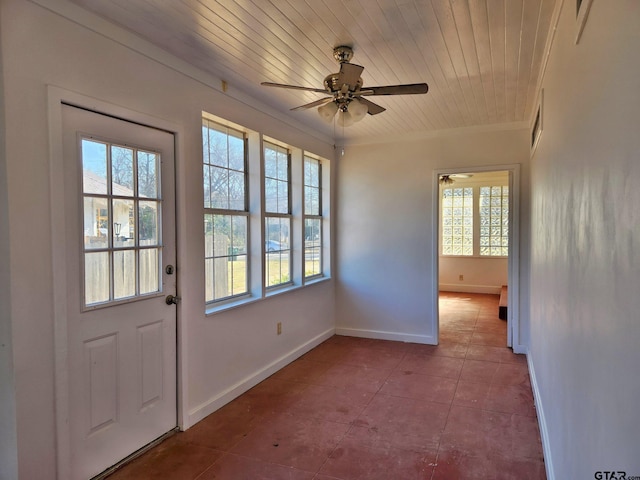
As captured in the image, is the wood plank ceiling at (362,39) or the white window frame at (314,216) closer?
the wood plank ceiling at (362,39)

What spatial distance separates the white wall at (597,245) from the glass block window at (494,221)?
6.66m

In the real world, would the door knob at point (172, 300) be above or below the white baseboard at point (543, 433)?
above

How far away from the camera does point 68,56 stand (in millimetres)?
2000

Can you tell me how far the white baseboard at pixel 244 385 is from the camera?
287 centimetres

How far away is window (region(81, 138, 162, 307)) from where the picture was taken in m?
2.14

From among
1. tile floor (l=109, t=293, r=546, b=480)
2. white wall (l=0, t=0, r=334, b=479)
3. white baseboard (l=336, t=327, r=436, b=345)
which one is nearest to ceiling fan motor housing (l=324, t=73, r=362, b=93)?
white wall (l=0, t=0, r=334, b=479)

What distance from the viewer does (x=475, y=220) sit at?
27.9 feet

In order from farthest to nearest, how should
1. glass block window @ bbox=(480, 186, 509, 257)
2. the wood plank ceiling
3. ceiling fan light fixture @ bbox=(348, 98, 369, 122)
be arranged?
glass block window @ bbox=(480, 186, 509, 257) < ceiling fan light fixture @ bbox=(348, 98, 369, 122) < the wood plank ceiling

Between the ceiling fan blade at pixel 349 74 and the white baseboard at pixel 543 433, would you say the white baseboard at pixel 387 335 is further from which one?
the ceiling fan blade at pixel 349 74

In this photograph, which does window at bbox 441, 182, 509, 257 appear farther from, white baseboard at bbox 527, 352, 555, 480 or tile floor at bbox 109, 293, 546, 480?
white baseboard at bbox 527, 352, 555, 480

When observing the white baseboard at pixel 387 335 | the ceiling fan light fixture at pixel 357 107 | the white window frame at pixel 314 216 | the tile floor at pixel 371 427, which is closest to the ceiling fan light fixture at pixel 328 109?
the ceiling fan light fixture at pixel 357 107

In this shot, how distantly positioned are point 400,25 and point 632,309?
76.5 inches

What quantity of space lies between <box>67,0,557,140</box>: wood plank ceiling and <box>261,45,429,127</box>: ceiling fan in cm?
19

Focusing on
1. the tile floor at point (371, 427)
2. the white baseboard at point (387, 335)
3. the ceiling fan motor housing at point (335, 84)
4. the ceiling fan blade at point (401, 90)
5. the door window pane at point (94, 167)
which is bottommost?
the tile floor at point (371, 427)
